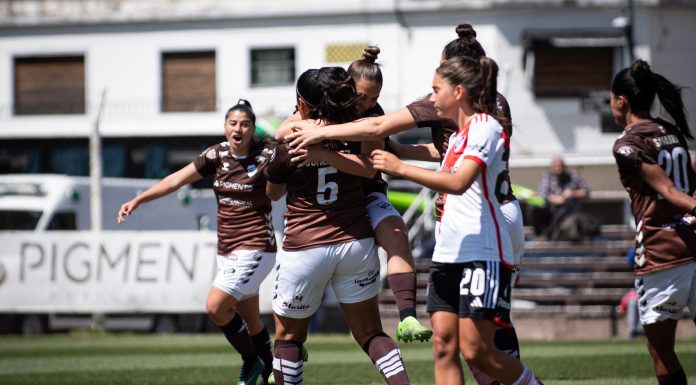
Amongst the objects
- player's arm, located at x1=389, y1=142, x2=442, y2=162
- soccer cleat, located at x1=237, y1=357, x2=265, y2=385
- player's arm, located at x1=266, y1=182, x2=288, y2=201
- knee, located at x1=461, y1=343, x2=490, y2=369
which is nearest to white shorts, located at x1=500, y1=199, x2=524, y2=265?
player's arm, located at x1=389, y1=142, x2=442, y2=162

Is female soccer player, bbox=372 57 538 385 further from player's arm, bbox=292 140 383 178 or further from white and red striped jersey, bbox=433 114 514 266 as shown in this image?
player's arm, bbox=292 140 383 178

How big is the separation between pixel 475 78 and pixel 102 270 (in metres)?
12.4

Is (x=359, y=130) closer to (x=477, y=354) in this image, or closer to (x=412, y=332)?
(x=412, y=332)

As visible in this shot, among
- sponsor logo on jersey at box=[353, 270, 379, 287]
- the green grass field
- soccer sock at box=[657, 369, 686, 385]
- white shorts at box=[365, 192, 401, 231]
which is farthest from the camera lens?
the green grass field

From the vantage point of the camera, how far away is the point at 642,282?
23.0 ft

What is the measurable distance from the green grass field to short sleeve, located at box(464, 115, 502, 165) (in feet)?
13.6

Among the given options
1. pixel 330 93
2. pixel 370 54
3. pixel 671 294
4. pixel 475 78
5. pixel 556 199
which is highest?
pixel 370 54

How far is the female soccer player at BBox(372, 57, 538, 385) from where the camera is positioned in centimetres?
570

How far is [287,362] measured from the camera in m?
6.76

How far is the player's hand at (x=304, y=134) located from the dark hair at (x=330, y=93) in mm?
115

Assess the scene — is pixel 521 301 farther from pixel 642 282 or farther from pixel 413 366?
pixel 642 282

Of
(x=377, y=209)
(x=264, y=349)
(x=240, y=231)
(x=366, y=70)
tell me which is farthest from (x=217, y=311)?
(x=366, y=70)

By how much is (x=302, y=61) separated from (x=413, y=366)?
18067 mm

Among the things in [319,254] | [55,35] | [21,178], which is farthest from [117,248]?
[55,35]
